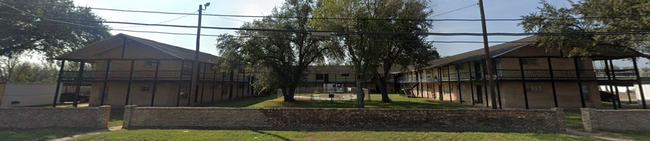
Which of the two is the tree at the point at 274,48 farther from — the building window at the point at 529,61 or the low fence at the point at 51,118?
the building window at the point at 529,61

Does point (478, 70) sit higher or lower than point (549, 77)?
higher

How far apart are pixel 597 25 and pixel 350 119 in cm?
1798

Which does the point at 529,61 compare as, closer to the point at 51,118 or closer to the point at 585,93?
the point at 585,93

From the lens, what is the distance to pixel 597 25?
13.6 meters

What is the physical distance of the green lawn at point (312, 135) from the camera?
274 inches

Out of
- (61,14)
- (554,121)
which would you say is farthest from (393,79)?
(61,14)

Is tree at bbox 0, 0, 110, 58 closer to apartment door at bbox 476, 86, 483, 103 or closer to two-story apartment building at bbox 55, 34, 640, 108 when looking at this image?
two-story apartment building at bbox 55, 34, 640, 108

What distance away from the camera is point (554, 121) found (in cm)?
784

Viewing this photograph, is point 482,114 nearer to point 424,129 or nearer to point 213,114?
point 424,129

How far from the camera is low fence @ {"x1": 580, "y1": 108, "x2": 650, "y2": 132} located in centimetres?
778

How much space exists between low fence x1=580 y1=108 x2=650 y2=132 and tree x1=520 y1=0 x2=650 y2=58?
4171 millimetres

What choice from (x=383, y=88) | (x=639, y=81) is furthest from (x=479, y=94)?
(x=639, y=81)

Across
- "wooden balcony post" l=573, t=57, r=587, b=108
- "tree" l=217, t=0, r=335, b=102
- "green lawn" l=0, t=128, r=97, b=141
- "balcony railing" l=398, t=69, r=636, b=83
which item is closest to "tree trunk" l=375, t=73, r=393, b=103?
"tree" l=217, t=0, r=335, b=102

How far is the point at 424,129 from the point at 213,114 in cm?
815
